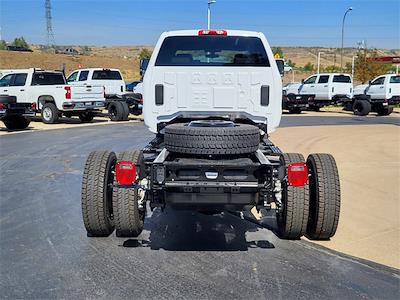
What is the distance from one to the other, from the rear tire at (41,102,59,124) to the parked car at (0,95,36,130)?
1492mm

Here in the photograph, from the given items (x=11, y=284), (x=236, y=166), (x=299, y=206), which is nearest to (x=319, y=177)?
(x=299, y=206)

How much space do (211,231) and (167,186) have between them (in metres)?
1.35

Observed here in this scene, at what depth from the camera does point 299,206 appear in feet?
16.4

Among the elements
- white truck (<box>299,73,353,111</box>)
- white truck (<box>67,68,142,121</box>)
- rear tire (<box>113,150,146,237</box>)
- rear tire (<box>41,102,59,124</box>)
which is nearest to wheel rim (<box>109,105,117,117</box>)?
white truck (<box>67,68,142,121</box>)

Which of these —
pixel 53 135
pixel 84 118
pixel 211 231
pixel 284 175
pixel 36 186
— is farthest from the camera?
pixel 84 118

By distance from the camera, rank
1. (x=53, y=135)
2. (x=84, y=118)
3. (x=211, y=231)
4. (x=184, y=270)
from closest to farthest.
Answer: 1. (x=184, y=270)
2. (x=211, y=231)
3. (x=53, y=135)
4. (x=84, y=118)

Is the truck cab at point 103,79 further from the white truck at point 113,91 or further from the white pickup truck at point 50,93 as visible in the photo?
the white pickup truck at point 50,93

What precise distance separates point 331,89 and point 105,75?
12.6 m

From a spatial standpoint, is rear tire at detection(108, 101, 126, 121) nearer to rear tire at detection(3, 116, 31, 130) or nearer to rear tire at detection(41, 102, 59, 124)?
rear tire at detection(41, 102, 59, 124)

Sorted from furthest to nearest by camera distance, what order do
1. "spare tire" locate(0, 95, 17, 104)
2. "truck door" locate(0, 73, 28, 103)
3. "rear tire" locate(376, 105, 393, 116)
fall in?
"rear tire" locate(376, 105, 393, 116)
"truck door" locate(0, 73, 28, 103)
"spare tire" locate(0, 95, 17, 104)

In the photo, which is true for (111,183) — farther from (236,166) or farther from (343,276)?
(343,276)

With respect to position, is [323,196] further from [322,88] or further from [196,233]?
[322,88]

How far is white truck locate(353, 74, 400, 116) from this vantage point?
25938 mm

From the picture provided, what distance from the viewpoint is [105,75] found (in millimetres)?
23719
